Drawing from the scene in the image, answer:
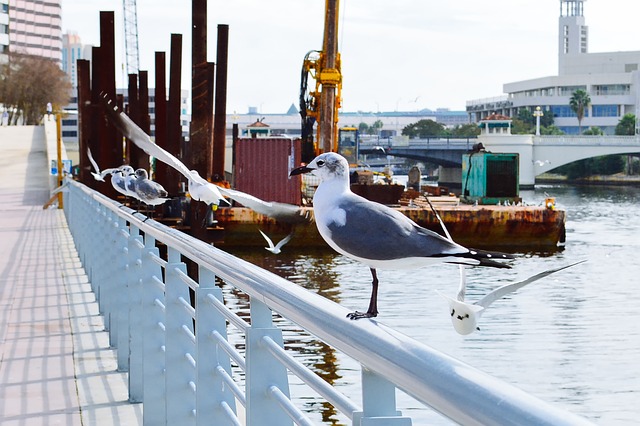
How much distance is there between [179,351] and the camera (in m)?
5.12

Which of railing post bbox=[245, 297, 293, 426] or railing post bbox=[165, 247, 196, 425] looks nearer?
railing post bbox=[245, 297, 293, 426]

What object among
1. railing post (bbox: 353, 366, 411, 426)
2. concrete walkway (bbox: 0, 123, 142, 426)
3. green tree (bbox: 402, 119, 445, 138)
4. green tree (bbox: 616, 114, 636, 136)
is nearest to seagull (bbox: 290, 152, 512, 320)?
railing post (bbox: 353, 366, 411, 426)

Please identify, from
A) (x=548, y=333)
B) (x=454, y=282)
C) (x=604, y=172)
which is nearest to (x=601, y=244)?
(x=454, y=282)

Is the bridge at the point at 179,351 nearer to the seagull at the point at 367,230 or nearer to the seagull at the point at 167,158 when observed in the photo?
the seagull at the point at 367,230

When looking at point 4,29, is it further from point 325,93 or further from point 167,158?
point 167,158

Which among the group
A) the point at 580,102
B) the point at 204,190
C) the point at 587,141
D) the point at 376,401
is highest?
the point at 580,102

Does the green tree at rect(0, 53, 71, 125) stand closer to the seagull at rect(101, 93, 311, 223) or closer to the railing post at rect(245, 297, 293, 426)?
the seagull at rect(101, 93, 311, 223)

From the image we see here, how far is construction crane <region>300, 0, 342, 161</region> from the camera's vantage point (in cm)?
4275

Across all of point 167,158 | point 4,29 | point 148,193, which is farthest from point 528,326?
point 4,29

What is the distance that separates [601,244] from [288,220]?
111 feet

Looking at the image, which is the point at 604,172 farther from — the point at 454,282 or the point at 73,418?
the point at 73,418

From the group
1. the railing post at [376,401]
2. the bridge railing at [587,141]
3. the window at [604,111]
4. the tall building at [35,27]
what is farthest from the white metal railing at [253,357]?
the tall building at [35,27]

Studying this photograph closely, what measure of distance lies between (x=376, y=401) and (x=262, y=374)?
1.03m

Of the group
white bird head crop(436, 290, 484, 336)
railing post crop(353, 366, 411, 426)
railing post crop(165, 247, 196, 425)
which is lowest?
railing post crop(165, 247, 196, 425)
